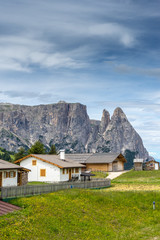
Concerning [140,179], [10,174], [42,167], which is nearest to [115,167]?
[140,179]

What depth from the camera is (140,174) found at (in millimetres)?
76812

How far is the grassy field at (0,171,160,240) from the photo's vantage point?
21.3m

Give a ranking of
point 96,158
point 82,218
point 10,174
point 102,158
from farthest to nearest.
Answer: point 96,158
point 102,158
point 10,174
point 82,218

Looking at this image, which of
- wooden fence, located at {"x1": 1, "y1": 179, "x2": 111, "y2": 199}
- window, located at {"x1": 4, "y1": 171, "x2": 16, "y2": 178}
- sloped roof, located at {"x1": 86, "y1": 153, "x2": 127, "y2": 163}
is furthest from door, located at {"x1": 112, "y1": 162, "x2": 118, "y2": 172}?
wooden fence, located at {"x1": 1, "y1": 179, "x2": 111, "y2": 199}

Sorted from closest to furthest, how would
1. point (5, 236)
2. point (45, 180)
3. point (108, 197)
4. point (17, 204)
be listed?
point (5, 236), point (17, 204), point (108, 197), point (45, 180)

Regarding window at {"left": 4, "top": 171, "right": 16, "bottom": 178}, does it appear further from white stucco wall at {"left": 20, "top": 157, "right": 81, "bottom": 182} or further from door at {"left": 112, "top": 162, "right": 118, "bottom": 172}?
door at {"left": 112, "top": 162, "right": 118, "bottom": 172}

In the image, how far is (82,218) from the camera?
25547 mm

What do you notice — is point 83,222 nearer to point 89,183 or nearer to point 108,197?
point 108,197

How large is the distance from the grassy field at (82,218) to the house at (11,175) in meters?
16.2

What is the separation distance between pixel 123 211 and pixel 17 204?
1094 cm

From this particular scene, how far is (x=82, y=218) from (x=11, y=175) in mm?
25995

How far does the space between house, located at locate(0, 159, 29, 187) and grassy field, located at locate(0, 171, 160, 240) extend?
16191 mm

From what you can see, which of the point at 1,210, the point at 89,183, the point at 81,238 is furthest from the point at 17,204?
the point at 89,183

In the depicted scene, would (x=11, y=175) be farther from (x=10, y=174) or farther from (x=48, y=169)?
(x=48, y=169)
